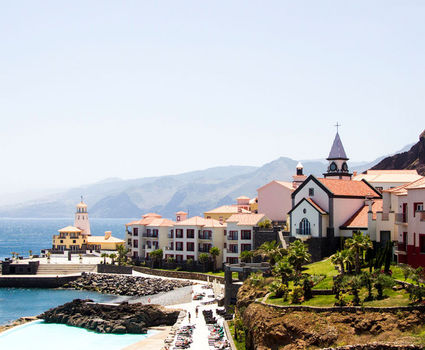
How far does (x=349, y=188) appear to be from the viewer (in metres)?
64.6

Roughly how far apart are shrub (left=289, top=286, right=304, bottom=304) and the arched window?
22282 mm

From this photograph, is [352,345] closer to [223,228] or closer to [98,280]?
[223,228]

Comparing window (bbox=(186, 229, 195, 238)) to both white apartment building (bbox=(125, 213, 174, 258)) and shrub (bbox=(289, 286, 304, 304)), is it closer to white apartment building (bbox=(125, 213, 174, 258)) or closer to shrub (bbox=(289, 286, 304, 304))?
white apartment building (bbox=(125, 213, 174, 258))

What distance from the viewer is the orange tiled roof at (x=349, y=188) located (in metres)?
63.3

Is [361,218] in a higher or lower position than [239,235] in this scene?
higher

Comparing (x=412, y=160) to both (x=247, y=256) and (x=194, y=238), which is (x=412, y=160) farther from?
(x=247, y=256)

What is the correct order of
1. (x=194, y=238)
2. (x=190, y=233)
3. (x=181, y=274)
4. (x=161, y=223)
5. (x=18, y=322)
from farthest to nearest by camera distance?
1. (x=161, y=223)
2. (x=190, y=233)
3. (x=194, y=238)
4. (x=181, y=274)
5. (x=18, y=322)

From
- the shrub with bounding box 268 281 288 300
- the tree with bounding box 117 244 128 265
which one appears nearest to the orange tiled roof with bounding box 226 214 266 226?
the tree with bounding box 117 244 128 265

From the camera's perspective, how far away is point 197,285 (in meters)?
79.2

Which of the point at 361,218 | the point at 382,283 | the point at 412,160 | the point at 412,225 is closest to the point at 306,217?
the point at 361,218

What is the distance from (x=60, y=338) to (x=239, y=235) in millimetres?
31366

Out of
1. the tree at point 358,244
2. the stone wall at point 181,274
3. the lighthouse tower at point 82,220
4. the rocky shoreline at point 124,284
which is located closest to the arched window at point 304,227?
the stone wall at point 181,274

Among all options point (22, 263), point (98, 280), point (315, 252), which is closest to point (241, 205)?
point (98, 280)

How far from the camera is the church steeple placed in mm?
79250
